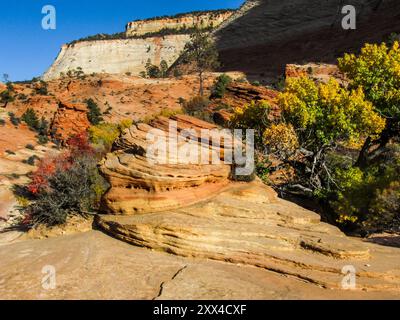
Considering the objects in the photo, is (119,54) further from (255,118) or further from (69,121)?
(255,118)

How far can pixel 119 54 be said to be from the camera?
126 m

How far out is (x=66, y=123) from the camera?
40344 mm

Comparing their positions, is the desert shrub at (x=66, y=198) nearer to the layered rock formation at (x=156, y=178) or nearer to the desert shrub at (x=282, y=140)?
Answer: the layered rock formation at (x=156, y=178)

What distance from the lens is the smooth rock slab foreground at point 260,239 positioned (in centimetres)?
867

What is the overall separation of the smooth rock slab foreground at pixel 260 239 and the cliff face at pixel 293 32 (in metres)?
50.5

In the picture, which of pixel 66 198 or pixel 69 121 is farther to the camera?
pixel 69 121

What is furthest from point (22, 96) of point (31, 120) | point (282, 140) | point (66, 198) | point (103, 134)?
point (282, 140)

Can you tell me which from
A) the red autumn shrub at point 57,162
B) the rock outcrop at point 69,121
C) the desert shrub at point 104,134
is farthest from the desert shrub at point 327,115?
the rock outcrop at point 69,121

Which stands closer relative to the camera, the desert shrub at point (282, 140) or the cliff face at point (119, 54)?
the desert shrub at point (282, 140)

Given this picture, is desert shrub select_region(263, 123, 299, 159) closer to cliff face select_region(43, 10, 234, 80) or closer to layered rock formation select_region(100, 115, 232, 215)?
layered rock formation select_region(100, 115, 232, 215)

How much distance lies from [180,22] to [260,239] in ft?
455

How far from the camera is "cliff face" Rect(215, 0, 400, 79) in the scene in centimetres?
5981
